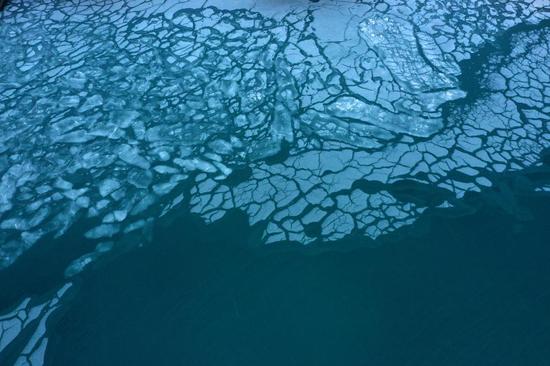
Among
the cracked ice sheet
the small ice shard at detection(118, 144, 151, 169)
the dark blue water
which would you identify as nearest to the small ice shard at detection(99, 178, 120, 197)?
the small ice shard at detection(118, 144, 151, 169)

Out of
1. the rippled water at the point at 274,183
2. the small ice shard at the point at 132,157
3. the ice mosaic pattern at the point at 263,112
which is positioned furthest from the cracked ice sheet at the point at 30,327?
the small ice shard at the point at 132,157

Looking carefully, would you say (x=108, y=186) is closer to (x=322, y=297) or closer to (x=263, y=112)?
(x=263, y=112)

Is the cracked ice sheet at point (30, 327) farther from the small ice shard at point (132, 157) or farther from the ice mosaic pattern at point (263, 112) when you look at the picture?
the small ice shard at point (132, 157)

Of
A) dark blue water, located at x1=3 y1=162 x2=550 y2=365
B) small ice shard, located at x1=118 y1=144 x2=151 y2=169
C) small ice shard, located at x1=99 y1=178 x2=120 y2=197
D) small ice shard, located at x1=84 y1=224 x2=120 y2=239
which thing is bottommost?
dark blue water, located at x1=3 y1=162 x2=550 y2=365

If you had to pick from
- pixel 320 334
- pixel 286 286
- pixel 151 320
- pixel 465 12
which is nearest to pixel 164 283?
pixel 151 320

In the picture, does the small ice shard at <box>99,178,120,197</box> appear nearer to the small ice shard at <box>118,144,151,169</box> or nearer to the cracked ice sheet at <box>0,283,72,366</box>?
the small ice shard at <box>118,144,151,169</box>

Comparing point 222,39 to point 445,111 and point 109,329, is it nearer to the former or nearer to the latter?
point 445,111

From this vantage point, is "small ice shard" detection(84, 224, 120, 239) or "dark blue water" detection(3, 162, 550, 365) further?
"small ice shard" detection(84, 224, 120, 239)
